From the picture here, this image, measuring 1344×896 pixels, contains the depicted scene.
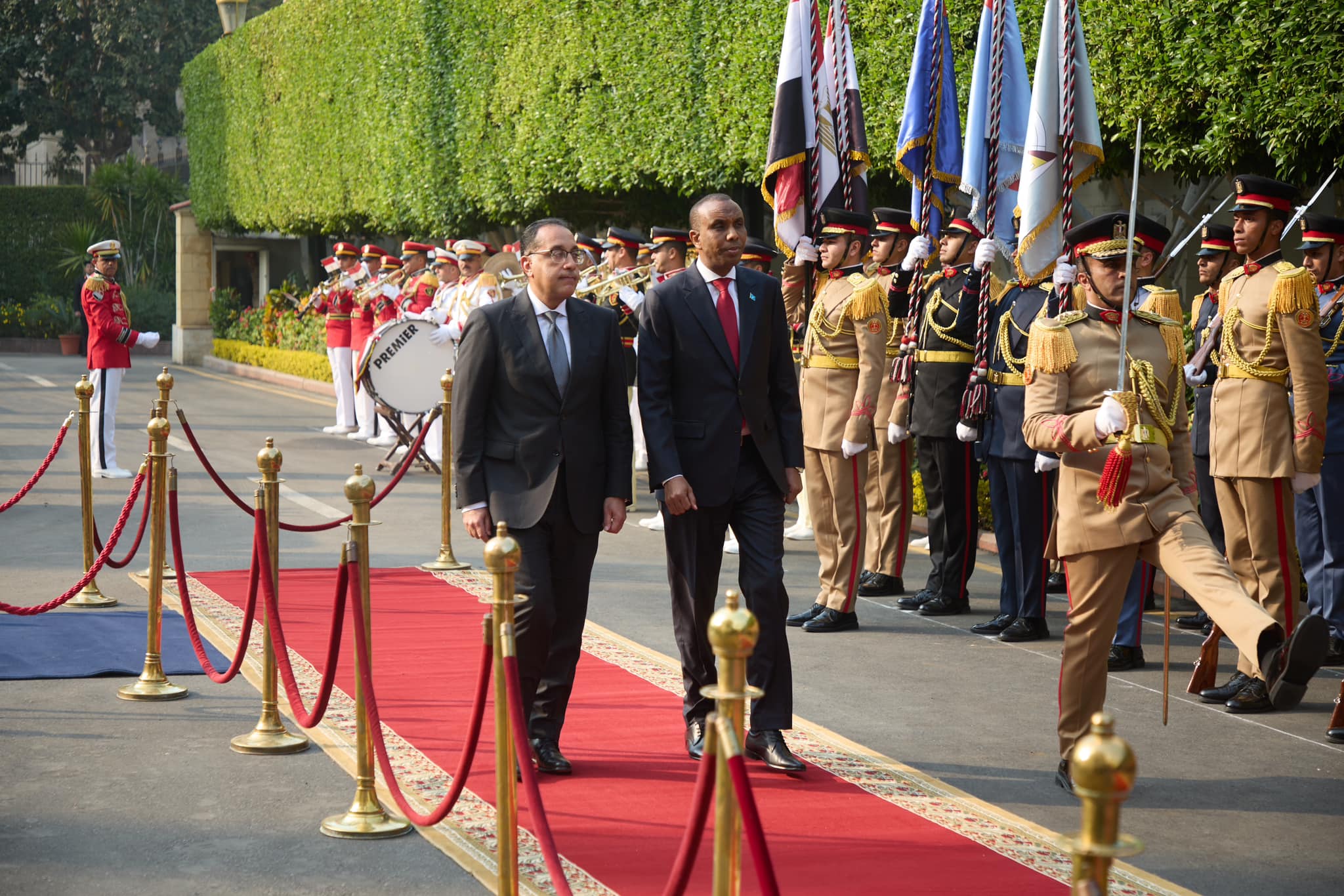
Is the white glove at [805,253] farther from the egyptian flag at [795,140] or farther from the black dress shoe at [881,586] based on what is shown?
the black dress shoe at [881,586]

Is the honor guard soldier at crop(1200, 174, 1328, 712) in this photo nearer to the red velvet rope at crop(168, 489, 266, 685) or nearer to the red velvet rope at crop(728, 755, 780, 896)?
the red velvet rope at crop(168, 489, 266, 685)

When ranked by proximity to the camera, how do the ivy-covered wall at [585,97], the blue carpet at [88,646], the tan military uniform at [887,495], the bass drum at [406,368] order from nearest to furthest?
1. the blue carpet at [88,646]
2. the ivy-covered wall at [585,97]
3. the tan military uniform at [887,495]
4. the bass drum at [406,368]

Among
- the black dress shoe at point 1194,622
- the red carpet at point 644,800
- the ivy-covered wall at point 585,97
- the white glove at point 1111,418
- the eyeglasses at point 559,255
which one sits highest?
the ivy-covered wall at point 585,97

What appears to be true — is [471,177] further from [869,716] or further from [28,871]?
[28,871]

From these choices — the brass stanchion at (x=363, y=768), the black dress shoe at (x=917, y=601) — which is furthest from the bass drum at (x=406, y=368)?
the brass stanchion at (x=363, y=768)

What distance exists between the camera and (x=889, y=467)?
995 centimetres

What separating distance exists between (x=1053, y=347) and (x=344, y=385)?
1543cm

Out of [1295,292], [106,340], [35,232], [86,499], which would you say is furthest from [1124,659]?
[35,232]

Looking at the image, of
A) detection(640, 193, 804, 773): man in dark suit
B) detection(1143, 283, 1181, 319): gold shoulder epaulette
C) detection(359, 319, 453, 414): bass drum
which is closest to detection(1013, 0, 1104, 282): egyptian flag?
detection(1143, 283, 1181, 319): gold shoulder epaulette

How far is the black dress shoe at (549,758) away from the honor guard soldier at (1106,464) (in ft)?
5.98

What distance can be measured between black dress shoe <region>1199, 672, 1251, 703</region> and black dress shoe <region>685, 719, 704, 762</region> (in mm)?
2547

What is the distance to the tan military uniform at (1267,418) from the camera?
7445mm

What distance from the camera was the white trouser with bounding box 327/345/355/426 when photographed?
2034 centimetres

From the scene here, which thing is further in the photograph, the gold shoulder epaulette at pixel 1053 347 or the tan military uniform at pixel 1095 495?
the gold shoulder epaulette at pixel 1053 347
